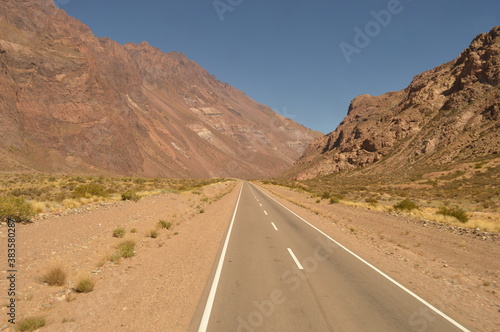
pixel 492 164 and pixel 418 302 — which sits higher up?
pixel 492 164

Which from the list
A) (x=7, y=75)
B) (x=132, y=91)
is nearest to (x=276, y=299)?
(x=7, y=75)

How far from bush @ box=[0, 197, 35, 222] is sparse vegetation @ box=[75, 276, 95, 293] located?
803cm

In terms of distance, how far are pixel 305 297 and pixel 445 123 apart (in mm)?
77643

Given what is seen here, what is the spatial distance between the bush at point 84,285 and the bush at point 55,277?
0.60 m

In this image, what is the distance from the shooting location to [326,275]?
25.5 feet

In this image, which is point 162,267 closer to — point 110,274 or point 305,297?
point 110,274

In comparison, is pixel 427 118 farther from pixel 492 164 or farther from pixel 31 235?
pixel 31 235

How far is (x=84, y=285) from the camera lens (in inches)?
235

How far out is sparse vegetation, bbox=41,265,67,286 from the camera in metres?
6.23

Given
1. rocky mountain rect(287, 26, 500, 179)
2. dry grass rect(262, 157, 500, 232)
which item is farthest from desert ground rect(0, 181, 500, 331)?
rocky mountain rect(287, 26, 500, 179)

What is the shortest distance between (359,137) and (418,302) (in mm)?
100774

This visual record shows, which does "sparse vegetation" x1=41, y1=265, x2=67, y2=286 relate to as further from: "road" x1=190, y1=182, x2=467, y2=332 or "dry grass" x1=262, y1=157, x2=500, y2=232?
"dry grass" x1=262, y1=157, x2=500, y2=232

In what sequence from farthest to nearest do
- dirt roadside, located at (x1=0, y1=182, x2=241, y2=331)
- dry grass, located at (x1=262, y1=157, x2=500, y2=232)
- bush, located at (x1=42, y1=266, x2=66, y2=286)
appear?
dry grass, located at (x1=262, y1=157, x2=500, y2=232), bush, located at (x1=42, y1=266, x2=66, y2=286), dirt roadside, located at (x1=0, y1=182, x2=241, y2=331)

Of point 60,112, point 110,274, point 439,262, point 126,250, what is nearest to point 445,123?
point 439,262
